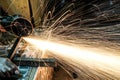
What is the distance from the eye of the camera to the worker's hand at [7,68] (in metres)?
2.38

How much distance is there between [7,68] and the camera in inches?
94.1

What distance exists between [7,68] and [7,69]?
1 centimetres

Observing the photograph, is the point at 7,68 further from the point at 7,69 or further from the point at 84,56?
the point at 84,56

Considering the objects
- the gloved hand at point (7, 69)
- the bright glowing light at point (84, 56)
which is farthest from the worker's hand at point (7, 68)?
the bright glowing light at point (84, 56)

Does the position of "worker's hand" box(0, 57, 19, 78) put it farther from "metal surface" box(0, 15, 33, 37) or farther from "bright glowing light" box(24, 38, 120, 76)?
"bright glowing light" box(24, 38, 120, 76)

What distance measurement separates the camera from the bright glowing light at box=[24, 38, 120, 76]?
3.62 meters

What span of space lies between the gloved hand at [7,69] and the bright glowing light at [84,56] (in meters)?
1.01

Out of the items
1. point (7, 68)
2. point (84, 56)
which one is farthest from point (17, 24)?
point (84, 56)

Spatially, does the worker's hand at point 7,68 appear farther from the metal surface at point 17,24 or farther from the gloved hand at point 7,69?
the metal surface at point 17,24

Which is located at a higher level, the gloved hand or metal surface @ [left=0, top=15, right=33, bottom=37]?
metal surface @ [left=0, top=15, right=33, bottom=37]

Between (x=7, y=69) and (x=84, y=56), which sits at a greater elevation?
(x=7, y=69)

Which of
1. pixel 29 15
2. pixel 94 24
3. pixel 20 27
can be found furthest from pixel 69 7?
pixel 20 27

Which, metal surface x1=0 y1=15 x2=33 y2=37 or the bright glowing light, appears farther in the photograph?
the bright glowing light

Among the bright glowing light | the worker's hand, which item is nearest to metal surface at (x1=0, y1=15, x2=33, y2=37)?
the worker's hand
